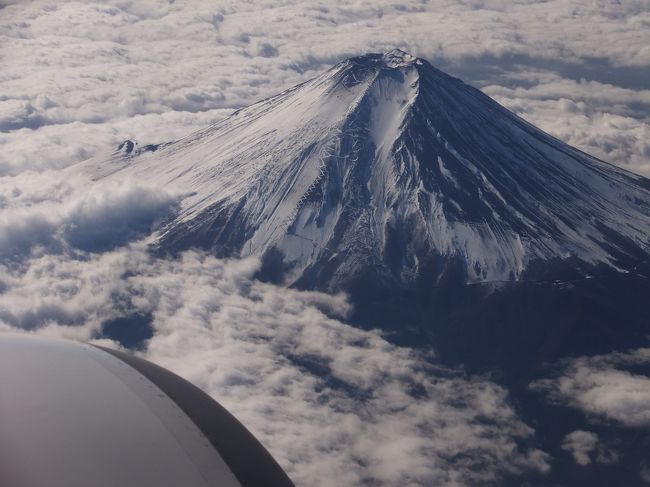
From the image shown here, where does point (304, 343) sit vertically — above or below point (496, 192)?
below

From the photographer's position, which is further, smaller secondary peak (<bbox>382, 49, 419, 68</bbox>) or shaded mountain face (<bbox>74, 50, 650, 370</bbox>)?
smaller secondary peak (<bbox>382, 49, 419, 68</bbox>)

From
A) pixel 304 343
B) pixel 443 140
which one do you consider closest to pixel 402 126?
pixel 443 140

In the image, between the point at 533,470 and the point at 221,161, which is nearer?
the point at 533,470

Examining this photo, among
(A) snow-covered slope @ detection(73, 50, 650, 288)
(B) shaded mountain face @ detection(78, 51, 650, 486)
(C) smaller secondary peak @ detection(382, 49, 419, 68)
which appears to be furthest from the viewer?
(C) smaller secondary peak @ detection(382, 49, 419, 68)

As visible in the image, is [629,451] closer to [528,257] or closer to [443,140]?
[528,257]

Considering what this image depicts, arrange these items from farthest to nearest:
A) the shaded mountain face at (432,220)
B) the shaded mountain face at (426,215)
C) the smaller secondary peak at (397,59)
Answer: the smaller secondary peak at (397,59)
the shaded mountain face at (426,215)
the shaded mountain face at (432,220)

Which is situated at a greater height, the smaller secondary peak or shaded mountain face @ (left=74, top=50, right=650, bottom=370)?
the smaller secondary peak
